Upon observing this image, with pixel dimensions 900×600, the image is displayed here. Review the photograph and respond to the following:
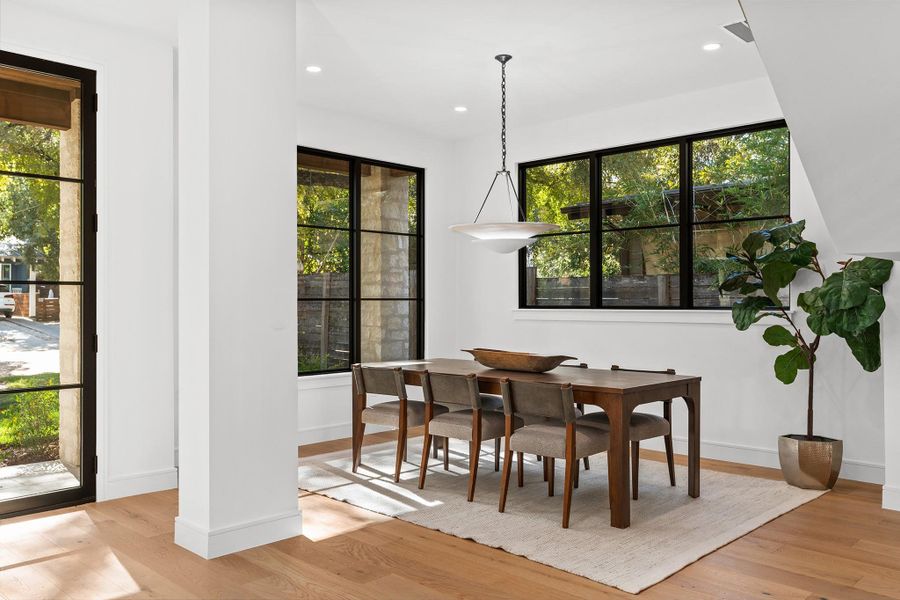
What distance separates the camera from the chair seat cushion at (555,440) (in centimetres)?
373

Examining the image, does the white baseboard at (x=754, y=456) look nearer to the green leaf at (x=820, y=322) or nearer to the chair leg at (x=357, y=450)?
the green leaf at (x=820, y=322)

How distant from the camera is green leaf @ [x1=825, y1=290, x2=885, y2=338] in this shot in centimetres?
401

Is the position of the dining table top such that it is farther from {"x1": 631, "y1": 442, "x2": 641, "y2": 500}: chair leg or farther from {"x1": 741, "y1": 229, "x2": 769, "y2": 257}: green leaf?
{"x1": 741, "y1": 229, "x2": 769, "y2": 257}: green leaf

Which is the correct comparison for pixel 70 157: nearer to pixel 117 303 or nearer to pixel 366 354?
pixel 117 303

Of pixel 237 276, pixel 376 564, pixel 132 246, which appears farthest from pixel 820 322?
pixel 132 246

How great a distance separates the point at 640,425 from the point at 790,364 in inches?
47.8

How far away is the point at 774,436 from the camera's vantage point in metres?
5.08

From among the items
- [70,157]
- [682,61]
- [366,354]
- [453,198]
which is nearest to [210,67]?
[70,157]

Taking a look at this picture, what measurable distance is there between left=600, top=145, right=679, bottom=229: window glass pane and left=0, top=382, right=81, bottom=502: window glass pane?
13.9 ft

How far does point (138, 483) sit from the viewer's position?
4.31 metres

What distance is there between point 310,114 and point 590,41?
8.30 ft

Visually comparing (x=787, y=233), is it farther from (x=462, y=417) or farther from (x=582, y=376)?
(x=462, y=417)

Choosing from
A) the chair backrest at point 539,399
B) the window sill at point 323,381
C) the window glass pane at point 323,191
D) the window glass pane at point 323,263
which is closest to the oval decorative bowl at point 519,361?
the chair backrest at point 539,399

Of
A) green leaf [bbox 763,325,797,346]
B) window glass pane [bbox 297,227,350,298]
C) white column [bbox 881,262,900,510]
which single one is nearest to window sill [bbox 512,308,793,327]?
green leaf [bbox 763,325,797,346]
